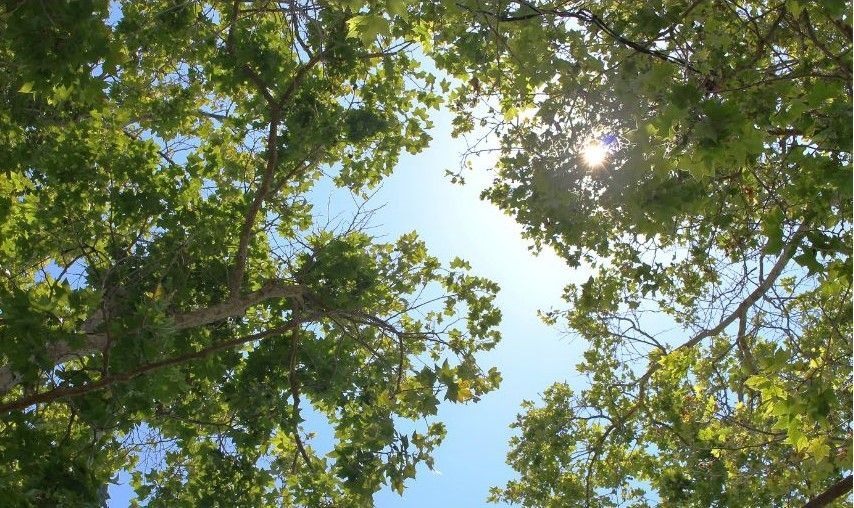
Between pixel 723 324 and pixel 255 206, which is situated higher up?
pixel 255 206

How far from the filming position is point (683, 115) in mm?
2826

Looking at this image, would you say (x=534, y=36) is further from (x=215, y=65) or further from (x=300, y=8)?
(x=215, y=65)

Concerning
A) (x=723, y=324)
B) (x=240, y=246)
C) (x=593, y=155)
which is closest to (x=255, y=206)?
(x=240, y=246)

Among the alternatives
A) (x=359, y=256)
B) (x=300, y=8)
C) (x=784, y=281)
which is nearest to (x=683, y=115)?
(x=300, y=8)

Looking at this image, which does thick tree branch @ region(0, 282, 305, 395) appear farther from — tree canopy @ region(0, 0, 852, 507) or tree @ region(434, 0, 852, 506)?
tree @ region(434, 0, 852, 506)

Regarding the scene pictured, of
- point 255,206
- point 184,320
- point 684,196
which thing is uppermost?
point 255,206

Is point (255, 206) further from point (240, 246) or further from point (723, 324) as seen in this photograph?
point (723, 324)

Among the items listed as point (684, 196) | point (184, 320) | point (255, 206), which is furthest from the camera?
point (255, 206)

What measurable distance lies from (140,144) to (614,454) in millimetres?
8176

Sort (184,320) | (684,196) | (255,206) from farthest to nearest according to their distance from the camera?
(255,206) < (184,320) < (684,196)

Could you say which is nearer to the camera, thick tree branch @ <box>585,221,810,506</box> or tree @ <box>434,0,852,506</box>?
tree @ <box>434,0,852,506</box>

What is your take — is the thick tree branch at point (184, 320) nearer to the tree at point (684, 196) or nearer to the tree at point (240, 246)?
the tree at point (240, 246)

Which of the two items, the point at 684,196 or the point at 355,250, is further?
the point at 355,250

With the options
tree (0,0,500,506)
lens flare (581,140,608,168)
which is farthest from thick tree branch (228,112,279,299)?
lens flare (581,140,608,168)
